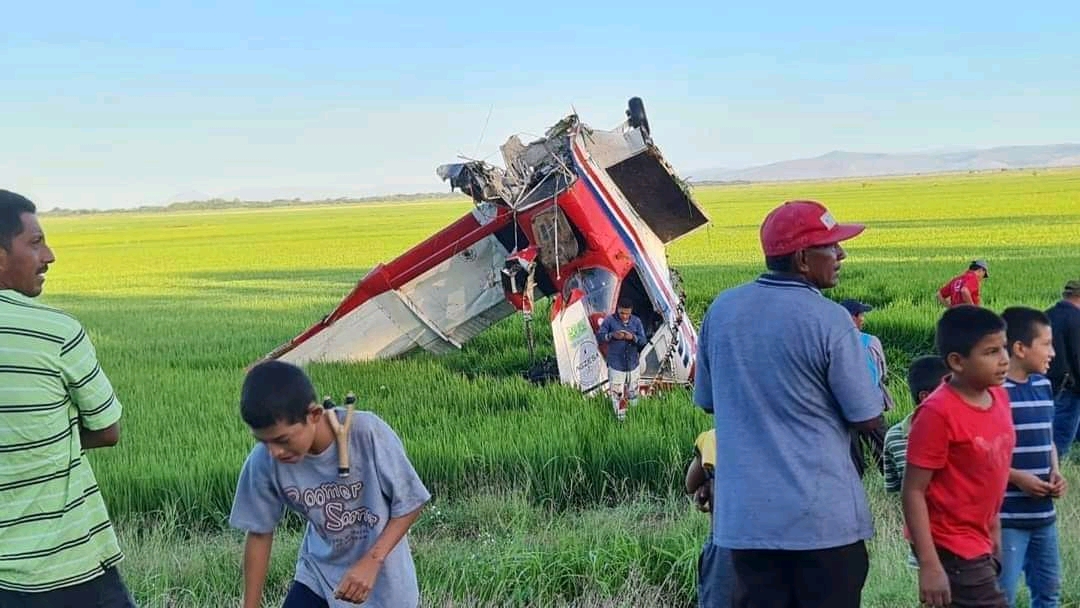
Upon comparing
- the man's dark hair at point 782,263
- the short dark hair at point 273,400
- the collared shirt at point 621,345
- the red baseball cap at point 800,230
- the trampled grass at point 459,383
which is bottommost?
the trampled grass at point 459,383

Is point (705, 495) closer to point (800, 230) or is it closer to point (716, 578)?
point (716, 578)

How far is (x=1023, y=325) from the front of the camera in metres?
3.60

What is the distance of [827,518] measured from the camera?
2.72m

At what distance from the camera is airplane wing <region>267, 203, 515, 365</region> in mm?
10727

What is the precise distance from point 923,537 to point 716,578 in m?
0.63

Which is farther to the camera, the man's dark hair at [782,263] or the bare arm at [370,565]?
the man's dark hair at [782,263]

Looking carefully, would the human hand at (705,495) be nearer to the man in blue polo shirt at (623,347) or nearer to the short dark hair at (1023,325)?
the short dark hair at (1023,325)

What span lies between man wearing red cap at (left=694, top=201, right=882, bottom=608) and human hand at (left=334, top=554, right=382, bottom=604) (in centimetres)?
98

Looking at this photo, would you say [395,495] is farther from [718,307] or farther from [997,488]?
[997,488]

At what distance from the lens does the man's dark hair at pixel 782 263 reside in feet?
9.39

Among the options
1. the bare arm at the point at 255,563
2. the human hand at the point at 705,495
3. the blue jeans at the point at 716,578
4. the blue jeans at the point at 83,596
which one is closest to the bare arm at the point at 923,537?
the blue jeans at the point at 716,578

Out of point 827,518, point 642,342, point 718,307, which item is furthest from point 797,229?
point 642,342

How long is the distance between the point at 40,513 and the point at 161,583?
1.82 meters

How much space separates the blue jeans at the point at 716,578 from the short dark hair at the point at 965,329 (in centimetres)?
91
